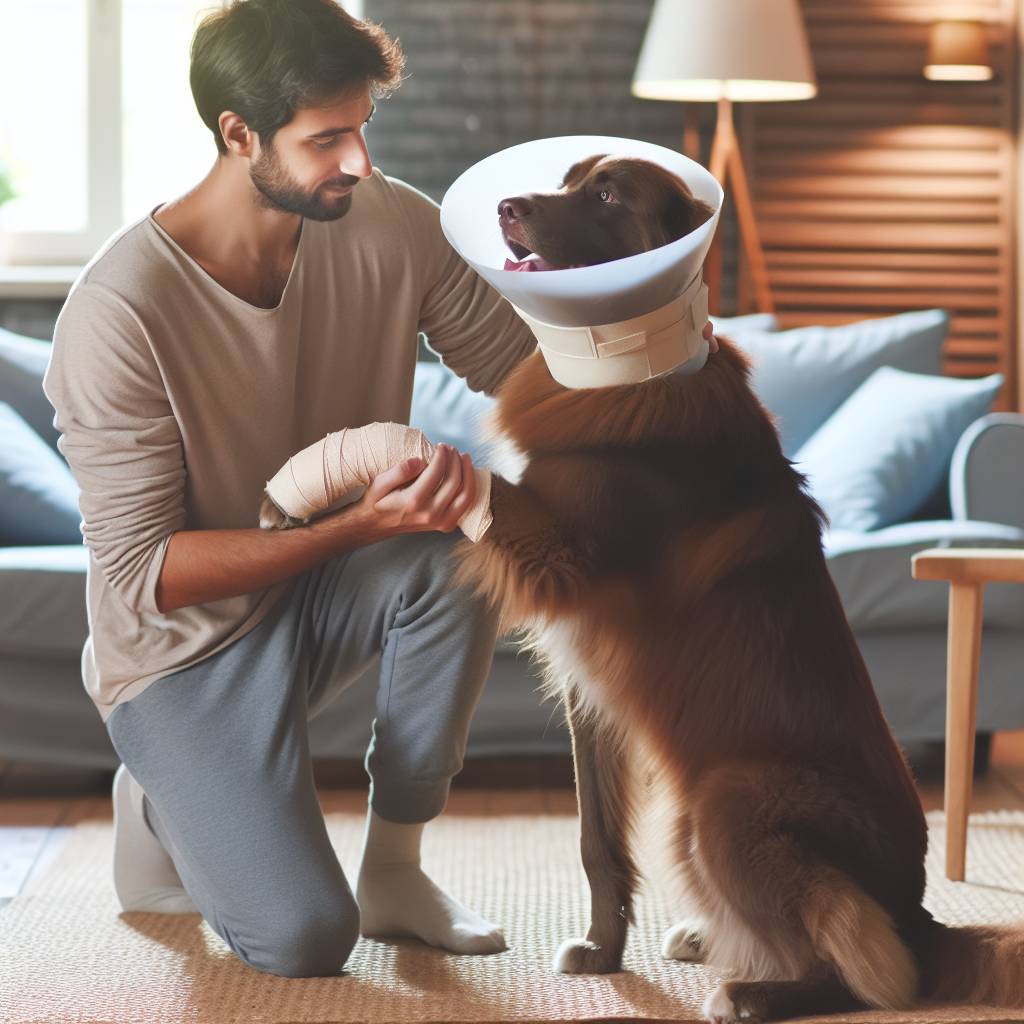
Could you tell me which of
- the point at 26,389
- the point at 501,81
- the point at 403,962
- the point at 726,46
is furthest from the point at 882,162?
the point at 403,962

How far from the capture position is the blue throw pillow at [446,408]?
126 inches

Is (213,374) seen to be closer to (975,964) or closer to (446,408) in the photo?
(975,964)

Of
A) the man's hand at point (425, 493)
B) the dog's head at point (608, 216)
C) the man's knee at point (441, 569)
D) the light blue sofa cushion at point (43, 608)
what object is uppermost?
the dog's head at point (608, 216)

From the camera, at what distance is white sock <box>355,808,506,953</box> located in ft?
6.15

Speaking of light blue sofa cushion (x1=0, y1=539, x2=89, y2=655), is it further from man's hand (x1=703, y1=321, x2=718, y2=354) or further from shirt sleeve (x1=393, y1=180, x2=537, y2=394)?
man's hand (x1=703, y1=321, x2=718, y2=354)

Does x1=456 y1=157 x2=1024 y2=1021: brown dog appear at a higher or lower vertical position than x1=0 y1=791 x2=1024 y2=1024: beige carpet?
higher

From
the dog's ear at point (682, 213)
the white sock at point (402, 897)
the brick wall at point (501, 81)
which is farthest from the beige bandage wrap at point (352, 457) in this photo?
the brick wall at point (501, 81)

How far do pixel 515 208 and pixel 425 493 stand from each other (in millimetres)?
354

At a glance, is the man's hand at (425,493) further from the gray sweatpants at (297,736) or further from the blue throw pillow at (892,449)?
the blue throw pillow at (892,449)

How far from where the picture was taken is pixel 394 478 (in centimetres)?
162

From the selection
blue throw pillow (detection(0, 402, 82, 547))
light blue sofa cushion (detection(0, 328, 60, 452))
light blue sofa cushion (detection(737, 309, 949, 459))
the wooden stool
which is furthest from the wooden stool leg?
light blue sofa cushion (detection(0, 328, 60, 452))

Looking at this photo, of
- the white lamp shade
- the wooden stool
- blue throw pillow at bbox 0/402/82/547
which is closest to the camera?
the wooden stool

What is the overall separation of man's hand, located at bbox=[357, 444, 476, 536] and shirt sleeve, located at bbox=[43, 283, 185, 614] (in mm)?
271

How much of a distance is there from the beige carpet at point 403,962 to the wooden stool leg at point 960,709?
0.23ft
